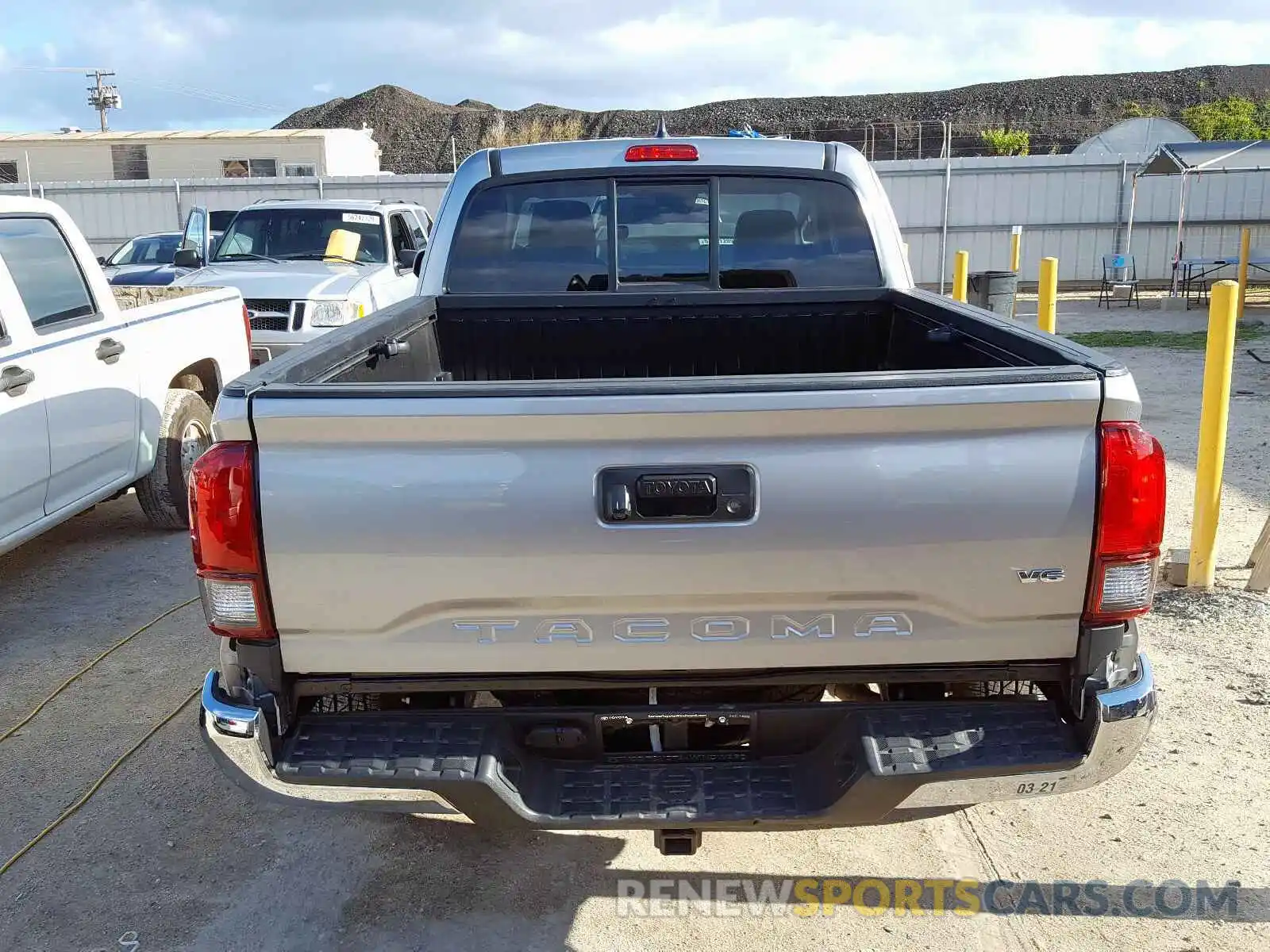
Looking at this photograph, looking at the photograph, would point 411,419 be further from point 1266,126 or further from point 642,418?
point 1266,126

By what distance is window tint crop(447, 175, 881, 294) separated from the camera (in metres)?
4.42

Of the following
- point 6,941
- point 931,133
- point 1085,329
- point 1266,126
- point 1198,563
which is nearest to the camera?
point 6,941

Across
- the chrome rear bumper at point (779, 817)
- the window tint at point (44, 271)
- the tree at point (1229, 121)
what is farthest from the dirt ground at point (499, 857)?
the tree at point (1229, 121)

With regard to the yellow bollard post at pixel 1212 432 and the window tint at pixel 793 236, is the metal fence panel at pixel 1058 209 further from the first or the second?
the window tint at pixel 793 236

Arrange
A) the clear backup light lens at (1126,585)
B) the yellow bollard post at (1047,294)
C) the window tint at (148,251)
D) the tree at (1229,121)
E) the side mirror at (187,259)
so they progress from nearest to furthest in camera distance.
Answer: the clear backup light lens at (1126,585) → the yellow bollard post at (1047,294) → the side mirror at (187,259) → the window tint at (148,251) → the tree at (1229,121)

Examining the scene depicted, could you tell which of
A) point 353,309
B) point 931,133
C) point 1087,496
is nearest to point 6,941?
point 1087,496

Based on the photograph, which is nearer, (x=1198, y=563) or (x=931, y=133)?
(x=1198, y=563)

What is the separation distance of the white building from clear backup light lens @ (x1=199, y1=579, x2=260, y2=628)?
33222 mm

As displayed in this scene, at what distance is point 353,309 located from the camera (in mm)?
9938

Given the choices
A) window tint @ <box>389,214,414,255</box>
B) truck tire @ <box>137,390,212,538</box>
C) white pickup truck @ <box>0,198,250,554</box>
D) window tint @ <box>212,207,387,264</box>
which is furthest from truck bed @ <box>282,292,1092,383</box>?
window tint @ <box>389,214,414,255</box>

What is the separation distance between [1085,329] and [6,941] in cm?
1609

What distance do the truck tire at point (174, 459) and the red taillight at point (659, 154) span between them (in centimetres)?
333

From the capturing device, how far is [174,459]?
21.1 feet

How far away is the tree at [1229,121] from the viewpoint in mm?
44312
